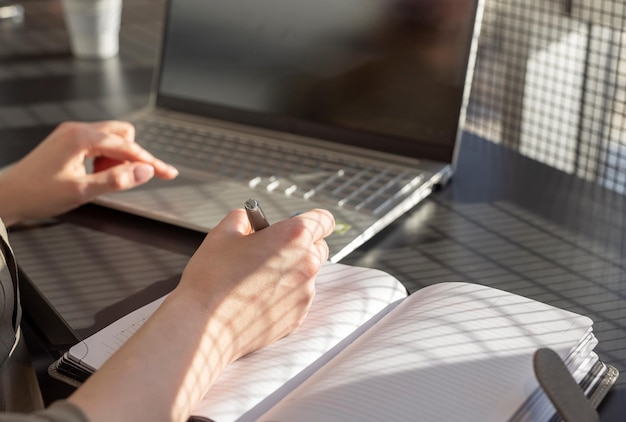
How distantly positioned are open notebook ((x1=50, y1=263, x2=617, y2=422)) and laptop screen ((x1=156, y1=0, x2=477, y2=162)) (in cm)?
37

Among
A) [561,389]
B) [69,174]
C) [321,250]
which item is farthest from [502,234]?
[69,174]

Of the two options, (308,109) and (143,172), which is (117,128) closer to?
(143,172)

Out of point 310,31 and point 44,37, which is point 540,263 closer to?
point 310,31

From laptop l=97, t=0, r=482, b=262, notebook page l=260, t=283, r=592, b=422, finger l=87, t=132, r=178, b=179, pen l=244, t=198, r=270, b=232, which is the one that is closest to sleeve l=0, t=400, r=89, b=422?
notebook page l=260, t=283, r=592, b=422

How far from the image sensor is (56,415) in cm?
58

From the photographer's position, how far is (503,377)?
630 millimetres

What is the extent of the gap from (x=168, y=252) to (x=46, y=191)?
18 cm

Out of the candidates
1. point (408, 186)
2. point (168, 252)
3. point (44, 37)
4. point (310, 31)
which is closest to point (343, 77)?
point (310, 31)

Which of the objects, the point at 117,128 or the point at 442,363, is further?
the point at 117,128

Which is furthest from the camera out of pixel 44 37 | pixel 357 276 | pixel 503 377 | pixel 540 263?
pixel 44 37

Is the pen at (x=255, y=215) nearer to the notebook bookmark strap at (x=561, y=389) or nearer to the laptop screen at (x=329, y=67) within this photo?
the notebook bookmark strap at (x=561, y=389)

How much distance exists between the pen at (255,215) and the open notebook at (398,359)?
87 mm

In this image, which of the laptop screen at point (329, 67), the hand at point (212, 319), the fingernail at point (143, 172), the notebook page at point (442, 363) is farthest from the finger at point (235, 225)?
the laptop screen at point (329, 67)

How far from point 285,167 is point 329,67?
0.16 metres
